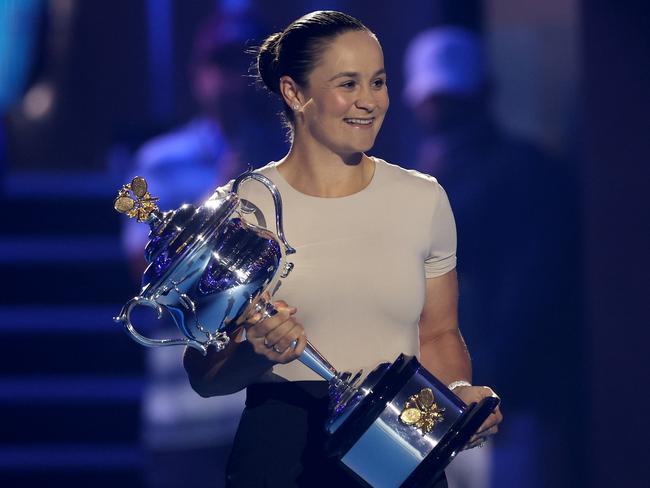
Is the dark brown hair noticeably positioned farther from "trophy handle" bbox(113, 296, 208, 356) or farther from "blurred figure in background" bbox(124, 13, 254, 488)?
"blurred figure in background" bbox(124, 13, 254, 488)

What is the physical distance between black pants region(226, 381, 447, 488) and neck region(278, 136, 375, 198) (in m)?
0.32

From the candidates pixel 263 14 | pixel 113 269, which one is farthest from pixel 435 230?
pixel 113 269

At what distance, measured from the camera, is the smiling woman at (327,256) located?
6.40 ft

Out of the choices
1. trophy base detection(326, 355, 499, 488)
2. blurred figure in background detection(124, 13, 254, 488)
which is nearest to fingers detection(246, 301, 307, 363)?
trophy base detection(326, 355, 499, 488)

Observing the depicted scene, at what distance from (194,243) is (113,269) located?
285cm

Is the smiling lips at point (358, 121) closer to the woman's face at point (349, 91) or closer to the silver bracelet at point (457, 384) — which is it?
the woman's face at point (349, 91)

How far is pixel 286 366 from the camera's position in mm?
1979

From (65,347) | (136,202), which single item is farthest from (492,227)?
(136,202)

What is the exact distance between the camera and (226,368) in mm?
1938

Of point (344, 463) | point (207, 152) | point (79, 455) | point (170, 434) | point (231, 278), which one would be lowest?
point (79, 455)

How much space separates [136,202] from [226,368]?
11.9 inches

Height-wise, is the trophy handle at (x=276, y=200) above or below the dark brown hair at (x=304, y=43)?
below

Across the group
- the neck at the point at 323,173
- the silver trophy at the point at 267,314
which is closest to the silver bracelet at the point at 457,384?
the silver trophy at the point at 267,314

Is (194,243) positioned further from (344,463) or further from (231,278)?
(344,463)
